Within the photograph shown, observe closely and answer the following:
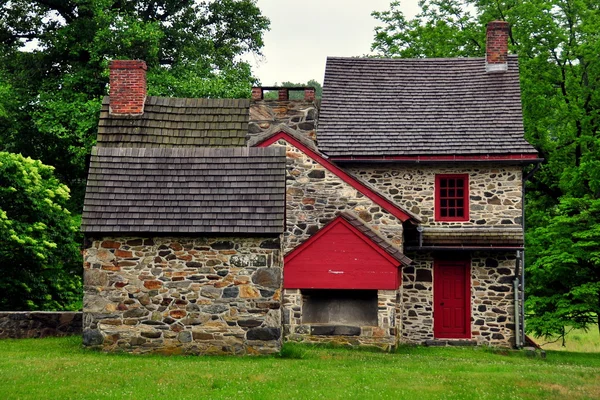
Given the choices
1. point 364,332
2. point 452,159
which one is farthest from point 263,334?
point 452,159

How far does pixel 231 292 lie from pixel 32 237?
30.0 feet

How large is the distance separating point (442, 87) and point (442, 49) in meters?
7.41

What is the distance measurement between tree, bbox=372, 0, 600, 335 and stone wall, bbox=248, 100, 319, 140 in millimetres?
7607

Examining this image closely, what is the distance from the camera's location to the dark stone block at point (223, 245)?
57.8 ft

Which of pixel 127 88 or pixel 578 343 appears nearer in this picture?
pixel 127 88

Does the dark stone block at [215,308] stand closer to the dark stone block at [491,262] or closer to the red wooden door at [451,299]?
the red wooden door at [451,299]

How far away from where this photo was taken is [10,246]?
→ 78.3 ft

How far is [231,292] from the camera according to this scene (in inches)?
690

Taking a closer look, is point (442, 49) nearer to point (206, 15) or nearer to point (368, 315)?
point (206, 15)

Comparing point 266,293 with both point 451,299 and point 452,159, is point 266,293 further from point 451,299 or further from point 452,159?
point 452,159

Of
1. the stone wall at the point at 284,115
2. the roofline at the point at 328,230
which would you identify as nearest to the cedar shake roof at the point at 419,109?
the stone wall at the point at 284,115

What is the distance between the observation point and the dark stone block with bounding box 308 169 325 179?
70.4 feet

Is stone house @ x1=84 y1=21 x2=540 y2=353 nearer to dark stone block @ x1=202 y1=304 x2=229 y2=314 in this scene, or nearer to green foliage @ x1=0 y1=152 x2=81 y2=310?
dark stone block @ x1=202 y1=304 x2=229 y2=314

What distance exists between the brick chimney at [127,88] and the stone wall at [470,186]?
19.4ft
